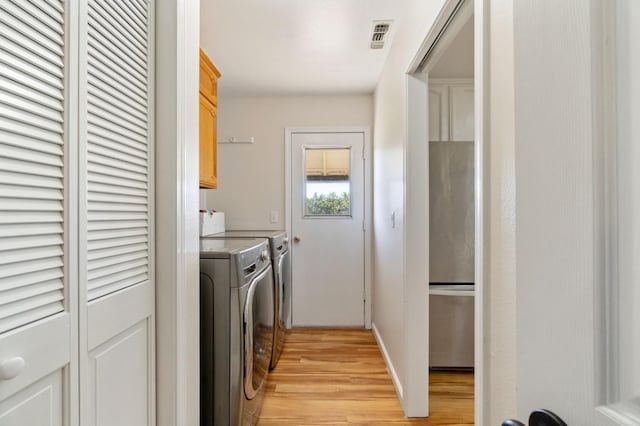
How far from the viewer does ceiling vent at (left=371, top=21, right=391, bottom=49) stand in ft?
7.45

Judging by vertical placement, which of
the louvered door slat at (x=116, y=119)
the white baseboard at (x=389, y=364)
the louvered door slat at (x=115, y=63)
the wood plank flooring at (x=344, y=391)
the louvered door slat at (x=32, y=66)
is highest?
the louvered door slat at (x=115, y=63)

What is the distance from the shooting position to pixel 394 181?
8.04ft

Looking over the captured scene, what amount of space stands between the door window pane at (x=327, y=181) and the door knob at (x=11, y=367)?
3.11m

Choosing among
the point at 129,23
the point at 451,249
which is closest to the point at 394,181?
the point at 451,249

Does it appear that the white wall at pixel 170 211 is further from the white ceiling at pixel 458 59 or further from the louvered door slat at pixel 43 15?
the white ceiling at pixel 458 59

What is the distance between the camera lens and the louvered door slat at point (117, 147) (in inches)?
33.6

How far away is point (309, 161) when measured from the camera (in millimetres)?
3715

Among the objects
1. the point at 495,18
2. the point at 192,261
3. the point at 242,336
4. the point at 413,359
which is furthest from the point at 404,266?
the point at 495,18

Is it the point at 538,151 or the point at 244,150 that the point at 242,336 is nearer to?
the point at 538,151

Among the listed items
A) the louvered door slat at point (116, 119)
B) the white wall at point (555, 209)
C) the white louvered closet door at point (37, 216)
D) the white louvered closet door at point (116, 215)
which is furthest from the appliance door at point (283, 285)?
the white wall at point (555, 209)

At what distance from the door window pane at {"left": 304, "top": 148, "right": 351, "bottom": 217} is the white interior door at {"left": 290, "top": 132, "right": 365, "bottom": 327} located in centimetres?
2

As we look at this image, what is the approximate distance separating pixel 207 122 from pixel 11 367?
7.34ft

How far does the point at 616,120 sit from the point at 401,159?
6.14ft

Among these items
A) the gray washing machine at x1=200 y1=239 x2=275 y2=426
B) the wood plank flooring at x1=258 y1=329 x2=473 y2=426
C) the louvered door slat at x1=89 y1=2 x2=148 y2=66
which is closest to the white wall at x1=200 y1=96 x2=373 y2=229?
the wood plank flooring at x1=258 y1=329 x2=473 y2=426
